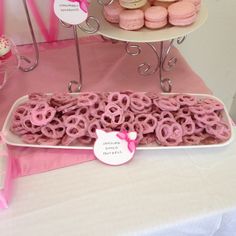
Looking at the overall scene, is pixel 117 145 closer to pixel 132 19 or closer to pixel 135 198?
pixel 135 198

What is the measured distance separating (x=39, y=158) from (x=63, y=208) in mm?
129

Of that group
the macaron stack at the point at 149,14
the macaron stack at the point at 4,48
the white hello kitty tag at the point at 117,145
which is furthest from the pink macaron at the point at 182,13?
the macaron stack at the point at 4,48

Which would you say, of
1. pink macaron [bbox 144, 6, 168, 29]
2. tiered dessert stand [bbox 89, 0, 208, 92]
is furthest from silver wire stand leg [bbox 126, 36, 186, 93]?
pink macaron [bbox 144, 6, 168, 29]

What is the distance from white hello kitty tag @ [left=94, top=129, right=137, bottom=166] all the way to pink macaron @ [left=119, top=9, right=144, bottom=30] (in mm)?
255

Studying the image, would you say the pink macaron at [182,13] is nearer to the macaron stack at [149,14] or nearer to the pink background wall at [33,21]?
the macaron stack at [149,14]

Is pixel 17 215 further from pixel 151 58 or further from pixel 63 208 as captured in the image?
pixel 151 58

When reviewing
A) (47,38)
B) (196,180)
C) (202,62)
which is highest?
(47,38)

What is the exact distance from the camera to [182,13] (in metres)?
0.71

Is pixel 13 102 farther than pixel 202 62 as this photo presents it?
No

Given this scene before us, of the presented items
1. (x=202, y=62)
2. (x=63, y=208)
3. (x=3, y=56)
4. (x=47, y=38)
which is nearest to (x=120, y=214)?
(x=63, y=208)

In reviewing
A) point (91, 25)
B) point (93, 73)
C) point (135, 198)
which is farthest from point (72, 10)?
point (135, 198)

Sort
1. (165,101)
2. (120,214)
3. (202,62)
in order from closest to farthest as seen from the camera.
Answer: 1. (120,214)
2. (165,101)
3. (202,62)

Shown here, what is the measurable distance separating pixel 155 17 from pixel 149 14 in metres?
0.02

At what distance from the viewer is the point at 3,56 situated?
2.61 feet
